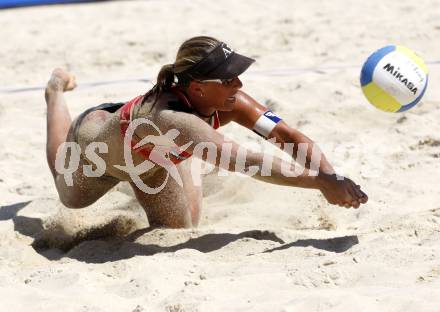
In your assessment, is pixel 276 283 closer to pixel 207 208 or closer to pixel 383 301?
pixel 383 301

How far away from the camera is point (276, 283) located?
9.43 feet

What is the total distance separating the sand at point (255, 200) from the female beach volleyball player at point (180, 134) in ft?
0.64

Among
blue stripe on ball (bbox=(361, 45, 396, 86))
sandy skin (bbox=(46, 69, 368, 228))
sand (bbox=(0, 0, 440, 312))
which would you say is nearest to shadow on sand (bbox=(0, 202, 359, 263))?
sand (bbox=(0, 0, 440, 312))

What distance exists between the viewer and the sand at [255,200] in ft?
9.36

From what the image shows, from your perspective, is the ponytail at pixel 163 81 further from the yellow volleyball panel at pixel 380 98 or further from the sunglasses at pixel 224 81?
the yellow volleyball panel at pixel 380 98

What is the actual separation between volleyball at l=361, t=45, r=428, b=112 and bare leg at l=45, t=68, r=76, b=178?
61.7 inches

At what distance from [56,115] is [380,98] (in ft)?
5.57

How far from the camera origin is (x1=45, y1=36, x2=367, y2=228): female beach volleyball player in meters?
3.27

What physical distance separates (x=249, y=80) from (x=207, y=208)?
1.83 metres

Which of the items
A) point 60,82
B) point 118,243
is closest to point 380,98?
point 118,243

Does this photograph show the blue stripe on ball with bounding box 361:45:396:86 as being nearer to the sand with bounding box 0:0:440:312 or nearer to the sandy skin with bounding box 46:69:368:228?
the sandy skin with bounding box 46:69:368:228

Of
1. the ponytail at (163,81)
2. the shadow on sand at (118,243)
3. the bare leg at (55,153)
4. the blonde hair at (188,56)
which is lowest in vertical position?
the shadow on sand at (118,243)

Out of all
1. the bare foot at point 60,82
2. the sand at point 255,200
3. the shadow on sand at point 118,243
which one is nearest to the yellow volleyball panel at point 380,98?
the sand at point 255,200

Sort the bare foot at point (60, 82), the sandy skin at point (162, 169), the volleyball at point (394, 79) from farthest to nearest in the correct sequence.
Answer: the bare foot at point (60, 82) < the volleyball at point (394, 79) < the sandy skin at point (162, 169)
